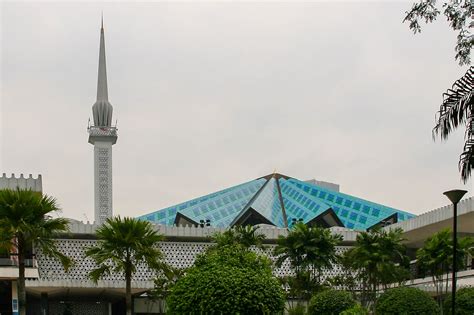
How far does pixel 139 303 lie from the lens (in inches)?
2283

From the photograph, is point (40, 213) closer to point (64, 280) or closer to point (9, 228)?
point (9, 228)

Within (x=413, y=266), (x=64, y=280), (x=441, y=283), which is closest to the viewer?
(x=441, y=283)

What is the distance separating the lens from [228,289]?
2273cm

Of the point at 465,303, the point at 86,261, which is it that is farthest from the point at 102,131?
the point at 465,303

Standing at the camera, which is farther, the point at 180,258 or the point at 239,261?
the point at 180,258

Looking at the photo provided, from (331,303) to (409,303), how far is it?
3713 mm

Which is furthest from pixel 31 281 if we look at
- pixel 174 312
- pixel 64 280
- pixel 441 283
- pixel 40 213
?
pixel 174 312

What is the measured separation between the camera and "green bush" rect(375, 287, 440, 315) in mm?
35250

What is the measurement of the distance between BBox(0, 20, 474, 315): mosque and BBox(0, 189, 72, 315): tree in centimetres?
1529

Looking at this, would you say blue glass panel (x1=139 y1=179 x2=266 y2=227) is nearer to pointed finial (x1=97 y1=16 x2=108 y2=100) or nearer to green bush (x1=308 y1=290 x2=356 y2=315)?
pointed finial (x1=97 y1=16 x2=108 y2=100)

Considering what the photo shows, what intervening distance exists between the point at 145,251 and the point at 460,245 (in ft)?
55.0

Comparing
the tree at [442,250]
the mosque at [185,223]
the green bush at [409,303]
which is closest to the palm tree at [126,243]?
the green bush at [409,303]

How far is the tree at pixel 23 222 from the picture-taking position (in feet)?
98.0

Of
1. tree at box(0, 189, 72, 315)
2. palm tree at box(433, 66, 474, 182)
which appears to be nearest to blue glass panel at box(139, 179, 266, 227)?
tree at box(0, 189, 72, 315)
